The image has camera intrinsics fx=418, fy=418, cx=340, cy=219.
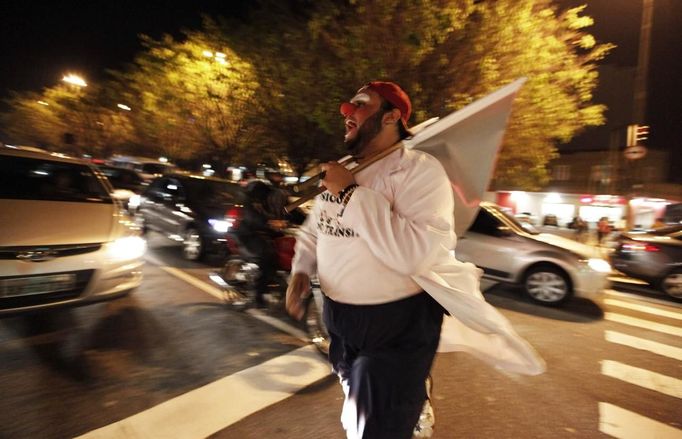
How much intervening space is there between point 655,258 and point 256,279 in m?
7.90

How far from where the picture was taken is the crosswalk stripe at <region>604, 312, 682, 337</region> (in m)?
6.01

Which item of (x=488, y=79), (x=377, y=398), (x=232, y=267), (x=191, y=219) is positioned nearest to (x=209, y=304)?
(x=232, y=267)

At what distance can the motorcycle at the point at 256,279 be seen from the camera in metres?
4.75

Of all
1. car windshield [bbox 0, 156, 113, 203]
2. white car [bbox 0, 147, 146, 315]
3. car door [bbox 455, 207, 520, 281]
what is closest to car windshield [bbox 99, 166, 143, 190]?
car windshield [bbox 0, 156, 113, 203]

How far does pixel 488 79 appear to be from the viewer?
30.0 ft

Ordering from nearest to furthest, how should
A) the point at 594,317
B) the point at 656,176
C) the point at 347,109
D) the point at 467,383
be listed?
the point at 347,109 < the point at 467,383 < the point at 594,317 < the point at 656,176

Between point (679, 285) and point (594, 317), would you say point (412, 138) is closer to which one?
point (594, 317)

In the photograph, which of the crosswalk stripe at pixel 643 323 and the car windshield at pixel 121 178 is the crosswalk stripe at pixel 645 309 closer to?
the crosswalk stripe at pixel 643 323

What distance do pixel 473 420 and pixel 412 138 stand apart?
2.49 meters

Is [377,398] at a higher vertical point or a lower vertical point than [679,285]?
lower

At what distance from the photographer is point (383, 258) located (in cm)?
154

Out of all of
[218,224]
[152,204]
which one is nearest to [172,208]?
[152,204]

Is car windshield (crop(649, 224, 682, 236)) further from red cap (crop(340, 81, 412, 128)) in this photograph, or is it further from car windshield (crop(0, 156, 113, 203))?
car windshield (crop(0, 156, 113, 203))

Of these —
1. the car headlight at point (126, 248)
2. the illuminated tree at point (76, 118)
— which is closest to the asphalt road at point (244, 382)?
the car headlight at point (126, 248)
